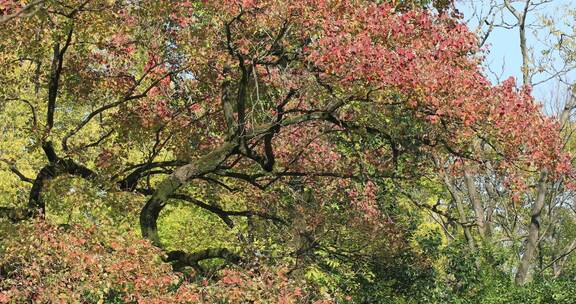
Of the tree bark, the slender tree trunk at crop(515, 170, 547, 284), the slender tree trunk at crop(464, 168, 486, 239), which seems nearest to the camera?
the tree bark

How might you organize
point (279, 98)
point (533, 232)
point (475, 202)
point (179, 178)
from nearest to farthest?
point (179, 178) → point (279, 98) → point (533, 232) → point (475, 202)

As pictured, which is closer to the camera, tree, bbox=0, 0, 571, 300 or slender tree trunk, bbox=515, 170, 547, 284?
tree, bbox=0, 0, 571, 300

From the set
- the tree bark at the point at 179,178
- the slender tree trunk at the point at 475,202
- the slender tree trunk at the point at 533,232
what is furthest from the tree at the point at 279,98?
the slender tree trunk at the point at 475,202

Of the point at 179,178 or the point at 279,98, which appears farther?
the point at 279,98

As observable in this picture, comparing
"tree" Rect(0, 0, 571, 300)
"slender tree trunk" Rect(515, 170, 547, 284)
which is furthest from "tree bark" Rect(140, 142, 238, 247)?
"slender tree trunk" Rect(515, 170, 547, 284)

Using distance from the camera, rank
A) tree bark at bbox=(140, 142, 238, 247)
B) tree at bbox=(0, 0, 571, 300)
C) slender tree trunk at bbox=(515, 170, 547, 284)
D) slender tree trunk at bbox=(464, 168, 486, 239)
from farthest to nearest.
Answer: slender tree trunk at bbox=(464, 168, 486, 239), slender tree trunk at bbox=(515, 170, 547, 284), tree bark at bbox=(140, 142, 238, 247), tree at bbox=(0, 0, 571, 300)

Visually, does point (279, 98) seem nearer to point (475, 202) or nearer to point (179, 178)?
point (179, 178)

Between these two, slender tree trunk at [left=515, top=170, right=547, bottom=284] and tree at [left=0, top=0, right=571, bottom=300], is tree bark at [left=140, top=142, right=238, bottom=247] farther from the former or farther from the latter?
slender tree trunk at [left=515, top=170, right=547, bottom=284]

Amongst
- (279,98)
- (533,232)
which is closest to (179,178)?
(279,98)

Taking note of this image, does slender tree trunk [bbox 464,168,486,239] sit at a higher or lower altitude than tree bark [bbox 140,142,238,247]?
higher

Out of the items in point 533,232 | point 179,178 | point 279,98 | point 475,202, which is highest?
point 475,202

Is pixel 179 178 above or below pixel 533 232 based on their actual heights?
below

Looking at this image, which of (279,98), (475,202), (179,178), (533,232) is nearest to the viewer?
(179,178)

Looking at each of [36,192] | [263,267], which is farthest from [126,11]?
[263,267]
